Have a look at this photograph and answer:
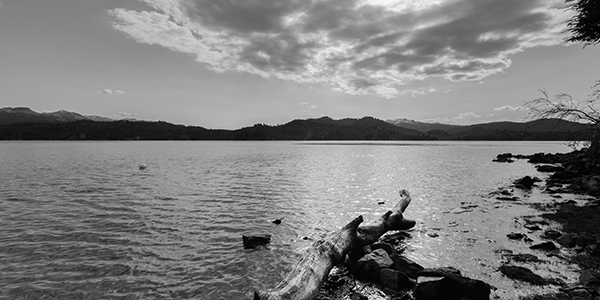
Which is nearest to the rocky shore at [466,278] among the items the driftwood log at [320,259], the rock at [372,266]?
the rock at [372,266]

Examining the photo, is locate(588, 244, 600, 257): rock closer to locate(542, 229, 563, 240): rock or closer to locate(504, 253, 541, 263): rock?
locate(504, 253, 541, 263): rock

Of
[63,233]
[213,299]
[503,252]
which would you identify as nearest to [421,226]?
[503,252]

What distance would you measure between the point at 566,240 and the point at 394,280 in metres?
9.07

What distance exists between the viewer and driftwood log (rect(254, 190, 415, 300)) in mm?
6511

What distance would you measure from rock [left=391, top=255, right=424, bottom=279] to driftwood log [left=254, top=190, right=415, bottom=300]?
161 cm

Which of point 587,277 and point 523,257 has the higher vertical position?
point 587,277

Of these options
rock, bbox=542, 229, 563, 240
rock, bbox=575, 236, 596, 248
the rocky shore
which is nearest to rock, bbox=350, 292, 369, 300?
the rocky shore

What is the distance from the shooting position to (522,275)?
348 inches

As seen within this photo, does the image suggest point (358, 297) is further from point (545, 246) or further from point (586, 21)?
point (586, 21)

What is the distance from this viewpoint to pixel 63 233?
13.1 metres

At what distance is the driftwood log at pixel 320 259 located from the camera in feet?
21.4

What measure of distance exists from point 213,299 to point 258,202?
43.2ft

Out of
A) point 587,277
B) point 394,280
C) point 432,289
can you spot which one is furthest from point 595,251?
point 394,280

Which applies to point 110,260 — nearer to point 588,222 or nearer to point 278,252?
point 278,252
